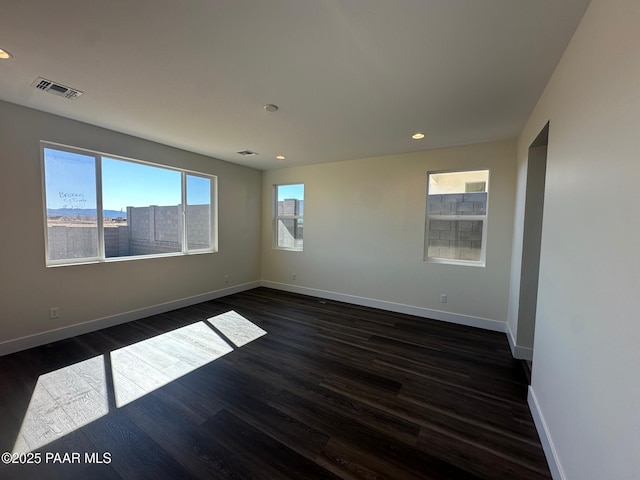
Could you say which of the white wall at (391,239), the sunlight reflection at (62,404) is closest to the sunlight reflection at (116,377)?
the sunlight reflection at (62,404)

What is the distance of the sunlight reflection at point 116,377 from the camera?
1.79m

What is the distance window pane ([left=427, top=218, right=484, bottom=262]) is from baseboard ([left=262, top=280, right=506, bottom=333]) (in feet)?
2.83

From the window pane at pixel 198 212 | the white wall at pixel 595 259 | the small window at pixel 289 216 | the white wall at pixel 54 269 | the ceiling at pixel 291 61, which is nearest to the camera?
the white wall at pixel 595 259

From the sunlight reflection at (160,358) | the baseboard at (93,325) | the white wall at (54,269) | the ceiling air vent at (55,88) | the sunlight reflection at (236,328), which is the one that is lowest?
the sunlight reflection at (160,358)

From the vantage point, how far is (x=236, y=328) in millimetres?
3459

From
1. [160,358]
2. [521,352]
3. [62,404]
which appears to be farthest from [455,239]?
[62,404]

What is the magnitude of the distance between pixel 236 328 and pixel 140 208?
2281mm

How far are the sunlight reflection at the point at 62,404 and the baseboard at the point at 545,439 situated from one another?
9.76 ft

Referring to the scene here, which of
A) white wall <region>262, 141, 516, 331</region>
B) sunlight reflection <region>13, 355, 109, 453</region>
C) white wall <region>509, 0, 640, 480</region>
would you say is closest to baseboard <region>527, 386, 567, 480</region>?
white wall <region>509, 0, 640, 480</region>

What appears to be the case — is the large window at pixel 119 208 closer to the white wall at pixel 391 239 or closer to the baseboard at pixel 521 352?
the white wall at pixel 391 239

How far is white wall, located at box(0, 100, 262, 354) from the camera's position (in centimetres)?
263

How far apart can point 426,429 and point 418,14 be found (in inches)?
104

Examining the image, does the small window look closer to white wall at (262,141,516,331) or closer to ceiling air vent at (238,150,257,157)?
white wall at (262,141,516,331)

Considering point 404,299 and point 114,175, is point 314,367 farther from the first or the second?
point 114,175
